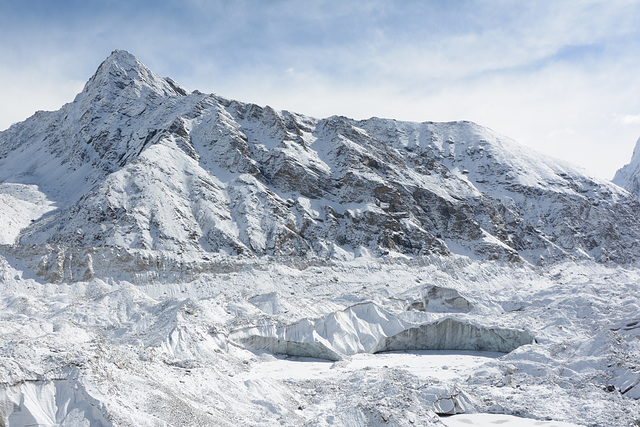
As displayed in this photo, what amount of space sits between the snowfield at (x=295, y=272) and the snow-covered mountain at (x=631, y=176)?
39.9 metres

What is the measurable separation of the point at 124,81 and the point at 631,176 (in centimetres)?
16802

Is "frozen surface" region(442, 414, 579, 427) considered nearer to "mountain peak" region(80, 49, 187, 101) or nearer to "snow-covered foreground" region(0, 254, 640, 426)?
"snow-covered foreground" region(0, 254, 640, 426)

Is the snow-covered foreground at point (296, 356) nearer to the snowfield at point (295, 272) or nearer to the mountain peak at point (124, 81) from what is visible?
the snowfield at point (295, 272)

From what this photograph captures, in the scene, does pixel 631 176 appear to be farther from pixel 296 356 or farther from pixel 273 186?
pixel 296 356

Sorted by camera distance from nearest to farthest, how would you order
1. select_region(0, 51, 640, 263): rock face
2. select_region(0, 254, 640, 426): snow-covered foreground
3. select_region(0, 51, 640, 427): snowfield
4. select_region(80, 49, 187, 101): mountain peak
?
select_region(0, 254, 640, 426): snow-covered foreground
select_region(0, 51, 640, 427): snowfield
select_region(0, 51, 640, 263): rock face
select_region(80, 49, 187, 101): mountain peak

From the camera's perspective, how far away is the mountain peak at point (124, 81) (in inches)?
4921

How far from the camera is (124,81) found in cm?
12850

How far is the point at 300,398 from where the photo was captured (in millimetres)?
25719

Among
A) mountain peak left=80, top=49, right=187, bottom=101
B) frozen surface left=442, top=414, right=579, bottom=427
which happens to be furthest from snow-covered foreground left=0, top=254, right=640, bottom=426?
mountain peak left=80, top=49, right=187, bottom=101

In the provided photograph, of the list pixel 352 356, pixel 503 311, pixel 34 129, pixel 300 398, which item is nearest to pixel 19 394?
pixel 300 398

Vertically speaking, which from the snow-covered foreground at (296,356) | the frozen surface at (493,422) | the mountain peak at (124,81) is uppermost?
the mountain peak at (124,81)

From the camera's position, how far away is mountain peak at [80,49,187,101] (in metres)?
125

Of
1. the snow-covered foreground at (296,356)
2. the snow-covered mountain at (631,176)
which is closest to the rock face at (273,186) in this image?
the snow-covered foreground at (296,356)

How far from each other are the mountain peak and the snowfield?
0.74m
